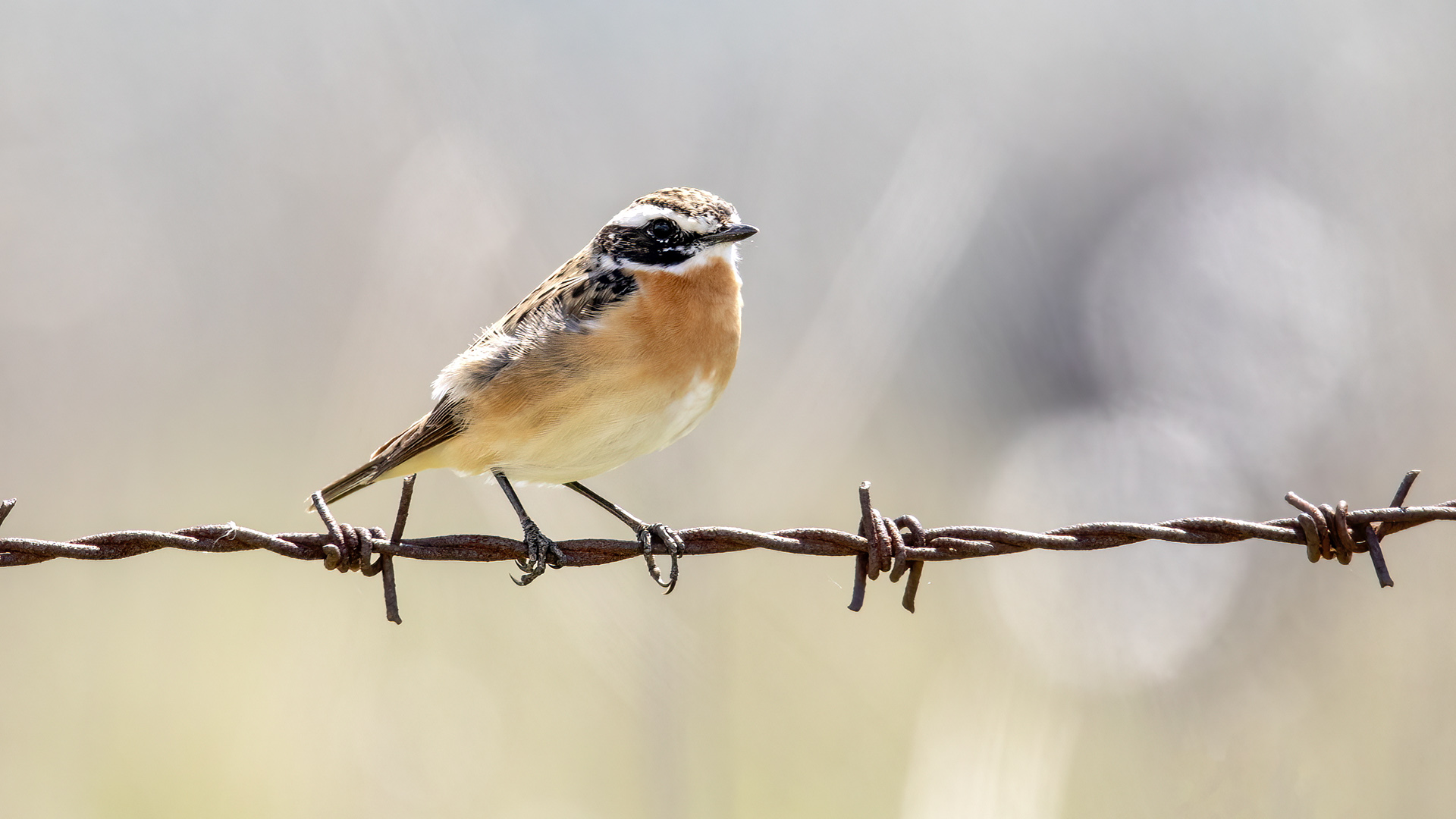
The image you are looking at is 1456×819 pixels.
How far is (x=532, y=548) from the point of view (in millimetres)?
3369

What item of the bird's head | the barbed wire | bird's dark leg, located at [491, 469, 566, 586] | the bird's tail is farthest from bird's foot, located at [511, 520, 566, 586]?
the bird's head

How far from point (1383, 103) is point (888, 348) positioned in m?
4.94

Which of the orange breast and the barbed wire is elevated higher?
the orange breast

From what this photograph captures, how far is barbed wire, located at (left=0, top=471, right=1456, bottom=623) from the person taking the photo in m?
2.72

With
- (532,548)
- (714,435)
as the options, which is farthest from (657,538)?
(714,435)

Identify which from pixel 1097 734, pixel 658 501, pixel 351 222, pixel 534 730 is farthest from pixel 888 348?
pixel 351 222

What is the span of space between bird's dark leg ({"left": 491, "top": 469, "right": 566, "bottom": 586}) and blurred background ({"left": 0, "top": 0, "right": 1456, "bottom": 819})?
3.78ft

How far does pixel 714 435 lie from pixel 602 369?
7.12 ft

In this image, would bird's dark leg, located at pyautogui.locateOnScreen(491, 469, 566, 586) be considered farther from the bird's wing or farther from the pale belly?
the bird's wing

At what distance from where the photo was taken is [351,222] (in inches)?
259

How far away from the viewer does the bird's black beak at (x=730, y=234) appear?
158 inches

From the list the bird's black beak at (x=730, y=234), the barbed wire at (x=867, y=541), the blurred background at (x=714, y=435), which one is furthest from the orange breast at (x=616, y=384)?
the blurred background at (x=714, y=435)

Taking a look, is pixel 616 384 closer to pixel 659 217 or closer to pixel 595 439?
pixel 595 439

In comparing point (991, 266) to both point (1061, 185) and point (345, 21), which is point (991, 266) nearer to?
point (1061, 185)
